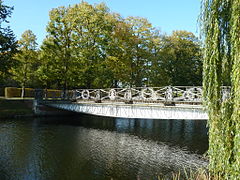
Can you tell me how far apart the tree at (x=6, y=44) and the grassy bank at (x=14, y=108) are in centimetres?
333

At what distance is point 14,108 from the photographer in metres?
21.8

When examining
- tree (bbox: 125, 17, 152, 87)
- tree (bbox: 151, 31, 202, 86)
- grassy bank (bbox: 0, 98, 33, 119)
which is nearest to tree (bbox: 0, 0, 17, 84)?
grassy bank (bbox: 0, 98, 33, 119)

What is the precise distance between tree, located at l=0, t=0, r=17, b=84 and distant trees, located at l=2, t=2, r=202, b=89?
3869 millimetres

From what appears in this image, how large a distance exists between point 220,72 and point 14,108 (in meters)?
21.5

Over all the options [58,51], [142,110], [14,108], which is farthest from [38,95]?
[142,110]

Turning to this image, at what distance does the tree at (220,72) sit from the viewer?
4.89m

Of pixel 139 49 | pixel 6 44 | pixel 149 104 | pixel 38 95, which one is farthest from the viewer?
pixel 139 49

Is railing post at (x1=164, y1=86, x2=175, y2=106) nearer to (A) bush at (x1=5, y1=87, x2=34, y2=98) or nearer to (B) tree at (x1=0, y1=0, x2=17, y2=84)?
(B) tree at (x1=0, y1=0, x2=17, y2=84)

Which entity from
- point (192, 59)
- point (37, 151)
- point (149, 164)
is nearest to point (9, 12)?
point (37, 151)

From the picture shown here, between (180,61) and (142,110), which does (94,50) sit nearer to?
(142,110)

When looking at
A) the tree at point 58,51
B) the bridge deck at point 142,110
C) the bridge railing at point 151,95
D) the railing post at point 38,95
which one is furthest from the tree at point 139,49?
the railing post at point 38,95

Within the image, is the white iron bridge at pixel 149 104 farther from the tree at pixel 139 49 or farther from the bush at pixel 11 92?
the bush at pixel 11 92

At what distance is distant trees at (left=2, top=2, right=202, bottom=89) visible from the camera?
23266mm

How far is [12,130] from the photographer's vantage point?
14688mm
